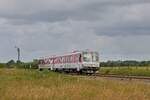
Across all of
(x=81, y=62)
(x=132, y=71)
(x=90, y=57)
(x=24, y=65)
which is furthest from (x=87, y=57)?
(x=24, y=65)

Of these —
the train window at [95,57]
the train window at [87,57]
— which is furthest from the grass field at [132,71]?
the train window at [87,57]

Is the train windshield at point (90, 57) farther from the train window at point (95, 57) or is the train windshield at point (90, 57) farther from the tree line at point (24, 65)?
the tree line at point (24, 65)

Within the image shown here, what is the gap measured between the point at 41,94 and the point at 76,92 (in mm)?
1692

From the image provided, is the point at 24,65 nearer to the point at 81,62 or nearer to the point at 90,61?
the point at 90,61

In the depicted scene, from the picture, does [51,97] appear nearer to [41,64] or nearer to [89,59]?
[89,59]

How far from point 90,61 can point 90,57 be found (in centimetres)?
60

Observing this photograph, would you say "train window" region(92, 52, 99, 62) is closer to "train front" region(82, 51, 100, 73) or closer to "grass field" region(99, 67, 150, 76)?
"train front" region(82, 51, 100, 73)

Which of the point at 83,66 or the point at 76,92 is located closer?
the point at 76,92

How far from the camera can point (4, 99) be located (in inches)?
720

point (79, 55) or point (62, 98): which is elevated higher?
point (79, 55)

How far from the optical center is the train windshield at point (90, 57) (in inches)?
2340

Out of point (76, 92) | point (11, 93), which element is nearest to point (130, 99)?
point (76, 92)

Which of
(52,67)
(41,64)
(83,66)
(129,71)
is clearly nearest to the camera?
(83,66)

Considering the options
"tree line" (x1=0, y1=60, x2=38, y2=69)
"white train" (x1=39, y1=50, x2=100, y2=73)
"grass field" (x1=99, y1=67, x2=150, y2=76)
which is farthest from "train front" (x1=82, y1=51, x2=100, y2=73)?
"tree line" (x1=0, y1=60, x2=38, y2=69)
